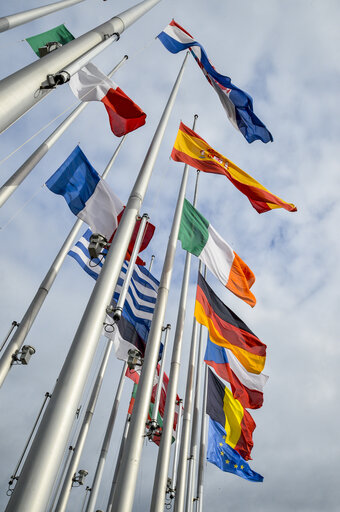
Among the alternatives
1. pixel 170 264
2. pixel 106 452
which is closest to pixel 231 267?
pixel 170 264

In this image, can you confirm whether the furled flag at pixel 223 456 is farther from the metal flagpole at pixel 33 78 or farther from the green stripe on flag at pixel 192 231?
the metal flagpole at pixel 33 78

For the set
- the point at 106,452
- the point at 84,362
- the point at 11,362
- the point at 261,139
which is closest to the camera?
the point at 84,362

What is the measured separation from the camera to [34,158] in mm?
10664

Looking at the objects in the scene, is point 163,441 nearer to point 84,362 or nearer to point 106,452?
point 84,362

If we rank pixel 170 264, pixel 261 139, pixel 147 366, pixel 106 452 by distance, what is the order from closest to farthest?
pixel 147 366, pixel 170 264, pixel 261 139, pixel 106 452

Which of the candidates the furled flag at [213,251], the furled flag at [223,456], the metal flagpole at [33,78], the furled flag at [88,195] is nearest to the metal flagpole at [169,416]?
the furled flag at [213,251]

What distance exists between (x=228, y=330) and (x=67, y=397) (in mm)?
10678

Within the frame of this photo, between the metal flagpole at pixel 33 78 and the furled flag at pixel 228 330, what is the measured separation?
31.5 feet

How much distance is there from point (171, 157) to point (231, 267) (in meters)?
4.99

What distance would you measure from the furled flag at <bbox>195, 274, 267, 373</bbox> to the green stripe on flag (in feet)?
5.19

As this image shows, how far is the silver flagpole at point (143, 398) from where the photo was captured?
24.3ft

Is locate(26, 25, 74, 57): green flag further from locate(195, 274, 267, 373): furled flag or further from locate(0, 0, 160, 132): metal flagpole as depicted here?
locate(195, 274, 267, 373): furled flag

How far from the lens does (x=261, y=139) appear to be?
15.2 meters

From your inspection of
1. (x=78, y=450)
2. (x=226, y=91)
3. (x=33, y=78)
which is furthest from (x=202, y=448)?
(x=33, y=78)
